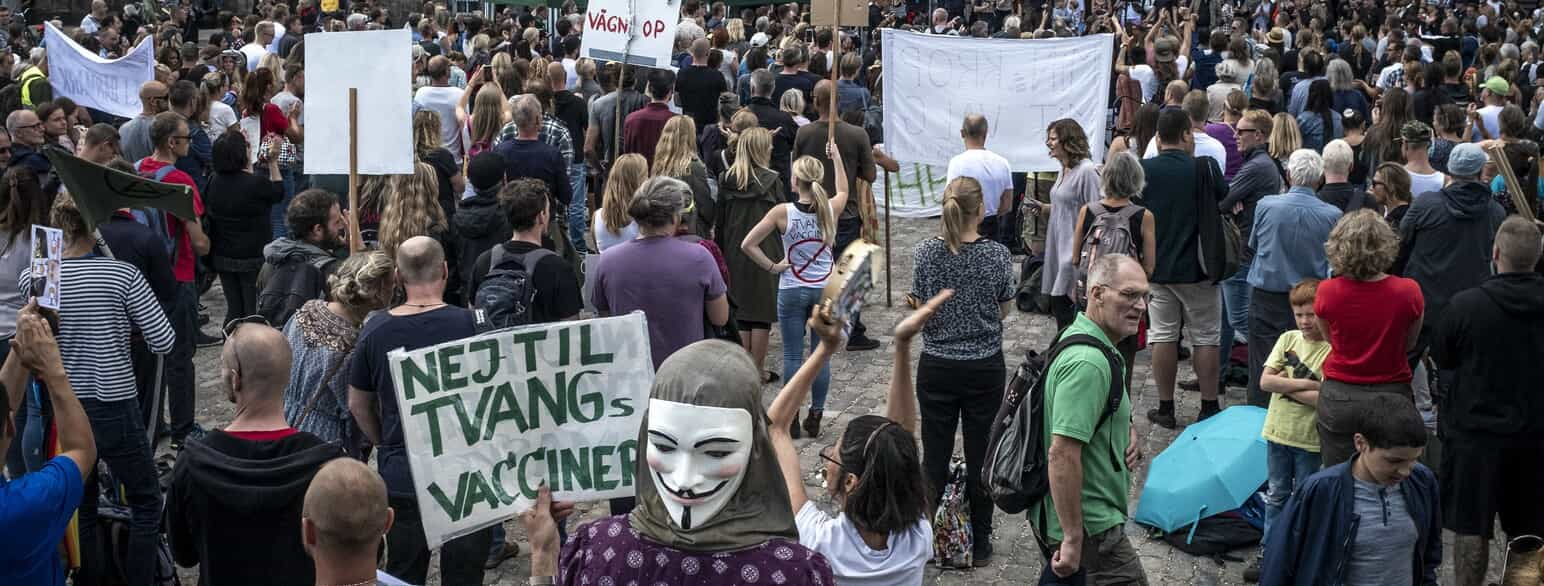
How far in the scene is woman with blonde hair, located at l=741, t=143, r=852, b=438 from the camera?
26.6 feet

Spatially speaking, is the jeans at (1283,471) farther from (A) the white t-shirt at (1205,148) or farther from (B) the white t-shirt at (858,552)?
(A) the white t-shirt at (1205,148)

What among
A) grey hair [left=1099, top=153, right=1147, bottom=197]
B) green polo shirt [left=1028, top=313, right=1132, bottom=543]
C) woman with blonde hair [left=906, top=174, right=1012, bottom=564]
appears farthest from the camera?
grey hair [left=1099, top=153, right=1147, bottom=197]

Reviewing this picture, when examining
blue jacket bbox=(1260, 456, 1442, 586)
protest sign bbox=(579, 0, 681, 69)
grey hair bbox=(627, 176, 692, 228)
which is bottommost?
blue jacket bbox=(1260, 456, 1442, 586)

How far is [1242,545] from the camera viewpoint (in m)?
6.85

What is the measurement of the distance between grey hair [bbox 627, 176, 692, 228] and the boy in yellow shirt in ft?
8.39

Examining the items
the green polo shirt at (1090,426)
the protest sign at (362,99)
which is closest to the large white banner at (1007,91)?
the protest sign at (362,99)

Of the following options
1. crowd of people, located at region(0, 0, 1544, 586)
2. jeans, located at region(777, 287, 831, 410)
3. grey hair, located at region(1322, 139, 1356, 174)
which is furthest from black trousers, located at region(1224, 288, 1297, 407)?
jeans, located at region(777, 287, 831, 410)

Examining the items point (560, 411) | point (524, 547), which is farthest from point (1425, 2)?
point (560, 411)

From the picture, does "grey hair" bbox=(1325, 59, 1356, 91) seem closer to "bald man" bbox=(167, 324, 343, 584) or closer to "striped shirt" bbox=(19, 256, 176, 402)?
"striped shirt" bbox=(19, 256, 176, 402)

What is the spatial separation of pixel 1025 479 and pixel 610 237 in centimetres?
379

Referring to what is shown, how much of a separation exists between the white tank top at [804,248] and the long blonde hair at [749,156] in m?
0.60

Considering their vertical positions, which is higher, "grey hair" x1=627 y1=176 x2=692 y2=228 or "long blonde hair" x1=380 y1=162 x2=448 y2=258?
"grey hair" x1=627 y1=176 x2=692 y2=228

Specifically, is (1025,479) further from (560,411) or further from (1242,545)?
(1242,545)

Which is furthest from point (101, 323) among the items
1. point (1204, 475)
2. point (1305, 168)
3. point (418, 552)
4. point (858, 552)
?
point (1305, 168)
